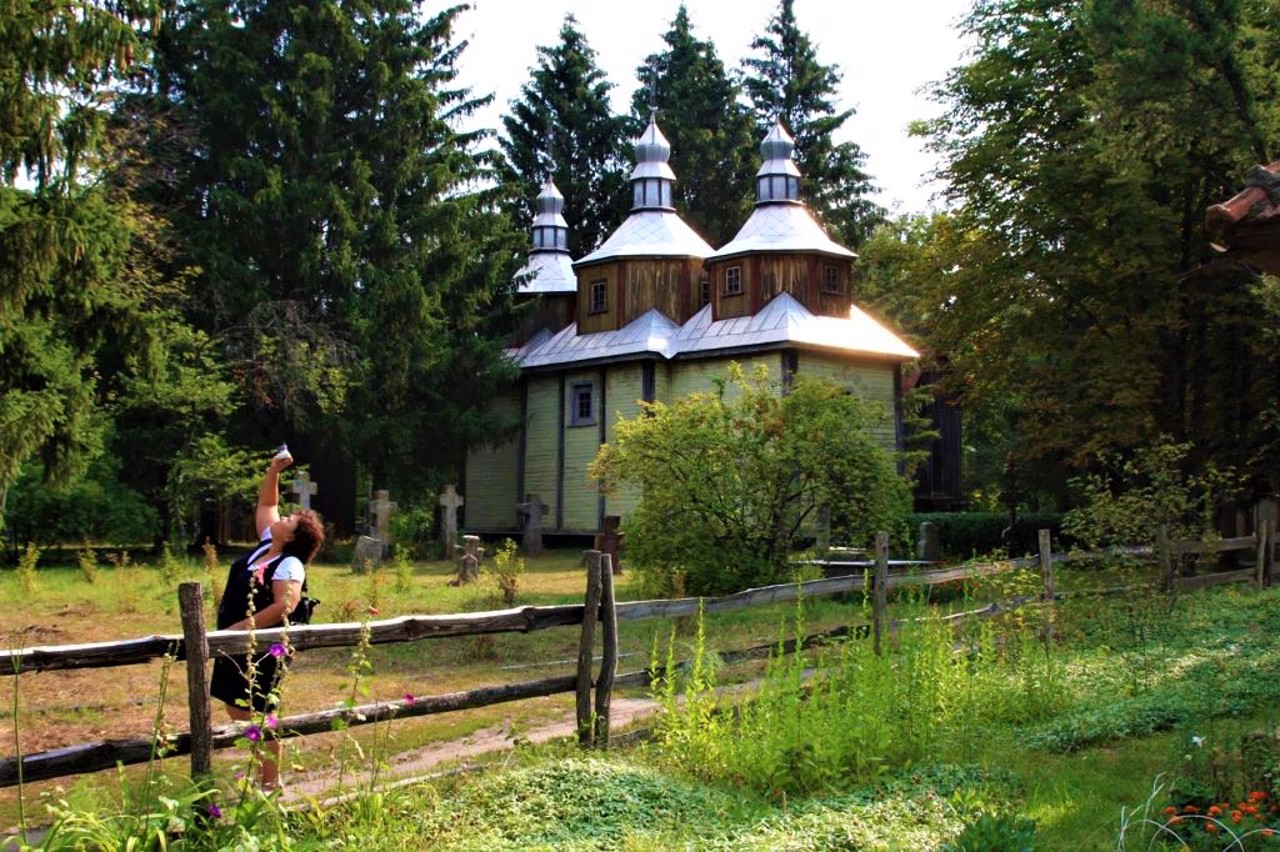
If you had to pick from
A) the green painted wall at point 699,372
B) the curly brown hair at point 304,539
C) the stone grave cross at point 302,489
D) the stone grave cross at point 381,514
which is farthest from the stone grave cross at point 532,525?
the curly brown hair at point 304,539

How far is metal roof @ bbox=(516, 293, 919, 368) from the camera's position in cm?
3047

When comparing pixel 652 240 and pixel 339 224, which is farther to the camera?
pixel 652 240

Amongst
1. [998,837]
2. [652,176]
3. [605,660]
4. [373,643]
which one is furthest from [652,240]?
[998,837]

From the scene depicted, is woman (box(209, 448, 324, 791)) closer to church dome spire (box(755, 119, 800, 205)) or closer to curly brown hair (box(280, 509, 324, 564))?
curly brown hair (box(280, 509, 324, 564))

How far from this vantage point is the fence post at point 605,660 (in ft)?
26.1

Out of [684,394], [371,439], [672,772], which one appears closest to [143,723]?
[672,772]

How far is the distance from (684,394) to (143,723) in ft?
76.0

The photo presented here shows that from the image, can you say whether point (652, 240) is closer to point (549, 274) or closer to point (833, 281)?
point (549, 274)

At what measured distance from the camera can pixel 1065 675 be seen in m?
10.1

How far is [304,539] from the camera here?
689cm

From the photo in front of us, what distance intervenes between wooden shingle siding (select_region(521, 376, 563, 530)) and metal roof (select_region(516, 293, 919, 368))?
817 millimetres

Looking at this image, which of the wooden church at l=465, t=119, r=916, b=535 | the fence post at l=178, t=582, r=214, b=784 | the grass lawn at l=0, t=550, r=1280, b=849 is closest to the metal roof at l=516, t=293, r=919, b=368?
the wooden church at l=465, t=119, r=916, b=535

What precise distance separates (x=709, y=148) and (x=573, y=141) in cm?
519

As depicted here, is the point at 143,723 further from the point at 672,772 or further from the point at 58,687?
the point at 672,772
